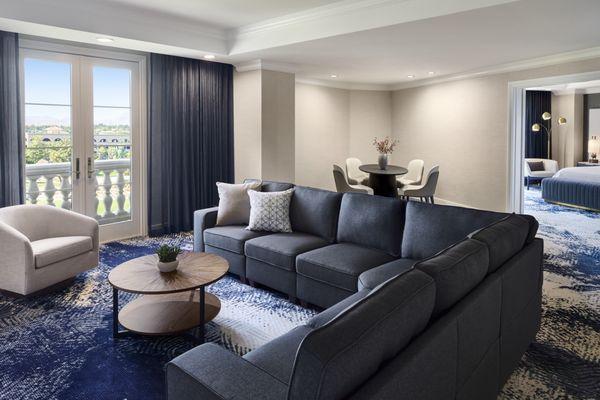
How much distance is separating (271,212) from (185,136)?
96.4 inches

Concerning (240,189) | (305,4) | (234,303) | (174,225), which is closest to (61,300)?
(234,303)

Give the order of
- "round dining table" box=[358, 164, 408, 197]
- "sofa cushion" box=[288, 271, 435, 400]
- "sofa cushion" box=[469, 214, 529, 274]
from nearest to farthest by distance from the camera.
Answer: "sofa cushion" box=[288, 271, 435, 400] → "sofa cushion" box=[469, 214, 529, 274] → "round dining table" box=[358, 164, 408, 197]

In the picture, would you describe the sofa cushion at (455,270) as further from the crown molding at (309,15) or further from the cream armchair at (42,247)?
the cream armchair at (42,247)

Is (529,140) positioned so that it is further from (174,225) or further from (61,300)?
(61,300)

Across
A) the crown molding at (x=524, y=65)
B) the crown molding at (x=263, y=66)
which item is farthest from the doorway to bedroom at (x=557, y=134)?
the crown molding at (x=263, y=66)

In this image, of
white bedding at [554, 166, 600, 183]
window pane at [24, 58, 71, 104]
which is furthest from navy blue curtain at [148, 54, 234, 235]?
white bedding at [554, 166, 600, 183]

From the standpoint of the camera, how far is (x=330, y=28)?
446cm

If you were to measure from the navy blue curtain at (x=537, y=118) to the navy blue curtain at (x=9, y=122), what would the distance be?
11147 millimetres

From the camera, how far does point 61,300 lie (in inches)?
136

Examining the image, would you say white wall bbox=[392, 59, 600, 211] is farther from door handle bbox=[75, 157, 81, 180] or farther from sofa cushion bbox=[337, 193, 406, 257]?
Result: door handle bbox=[75, 157, 81, 180]

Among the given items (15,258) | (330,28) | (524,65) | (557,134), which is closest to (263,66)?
(330,28)

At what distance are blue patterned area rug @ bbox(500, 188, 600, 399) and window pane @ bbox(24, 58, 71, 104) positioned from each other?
5.12 m

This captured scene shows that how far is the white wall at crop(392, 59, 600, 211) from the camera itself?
21.8 feet

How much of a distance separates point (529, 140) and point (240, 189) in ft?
32.6
